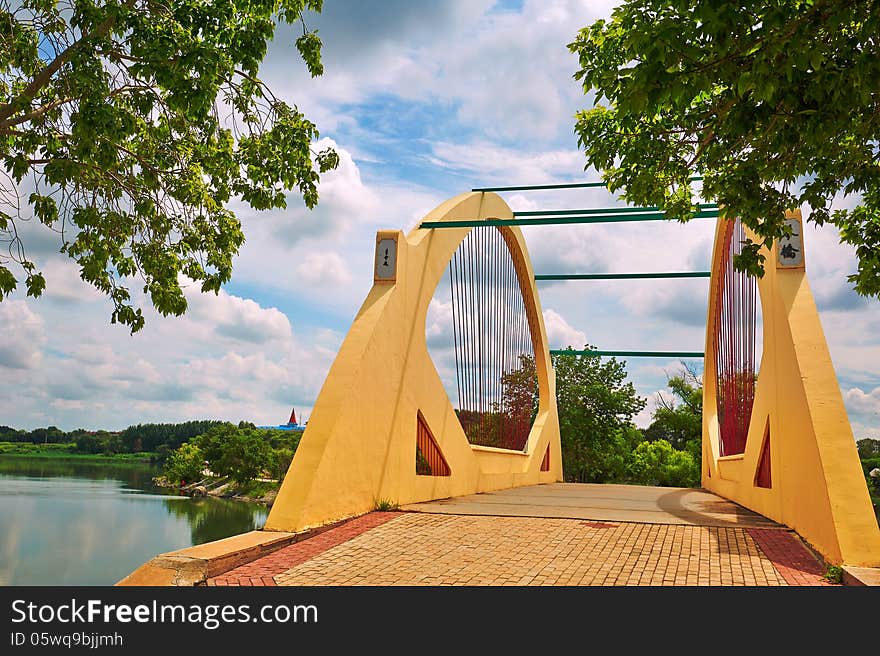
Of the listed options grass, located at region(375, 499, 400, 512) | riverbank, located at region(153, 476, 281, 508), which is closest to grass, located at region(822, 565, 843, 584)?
grass, located at region(375, 499, 400, 512)

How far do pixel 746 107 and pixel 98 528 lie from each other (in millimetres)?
28769

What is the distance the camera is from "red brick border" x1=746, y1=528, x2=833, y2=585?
5.78 meters

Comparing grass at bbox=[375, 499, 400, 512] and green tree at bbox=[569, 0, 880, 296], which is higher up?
green tree at bbox=[569, 0, 880, 296]

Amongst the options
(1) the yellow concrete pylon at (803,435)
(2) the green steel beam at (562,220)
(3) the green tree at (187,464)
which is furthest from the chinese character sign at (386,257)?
(3) the green tree at (187,464)

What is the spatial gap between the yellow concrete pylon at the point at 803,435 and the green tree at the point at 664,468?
92.7 feet

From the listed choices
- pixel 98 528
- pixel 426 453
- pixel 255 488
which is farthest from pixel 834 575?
pixel 255 488

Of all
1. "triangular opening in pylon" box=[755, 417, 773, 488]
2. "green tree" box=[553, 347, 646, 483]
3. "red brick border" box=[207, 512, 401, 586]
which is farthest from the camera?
"green tree" box=[553, 347, 646, 483]

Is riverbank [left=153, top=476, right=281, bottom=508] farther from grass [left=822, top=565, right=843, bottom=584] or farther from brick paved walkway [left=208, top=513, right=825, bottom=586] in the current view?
grass [left=822, top=565, right=843, bottom=584]

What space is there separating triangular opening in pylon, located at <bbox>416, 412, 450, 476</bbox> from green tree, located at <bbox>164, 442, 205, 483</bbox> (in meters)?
40.9

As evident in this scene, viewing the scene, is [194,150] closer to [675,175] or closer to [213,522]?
[675,175]

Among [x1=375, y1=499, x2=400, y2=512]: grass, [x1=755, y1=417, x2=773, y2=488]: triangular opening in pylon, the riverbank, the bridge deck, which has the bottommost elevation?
the riverbank

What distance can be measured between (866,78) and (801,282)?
4.37m

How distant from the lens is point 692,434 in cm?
4125
